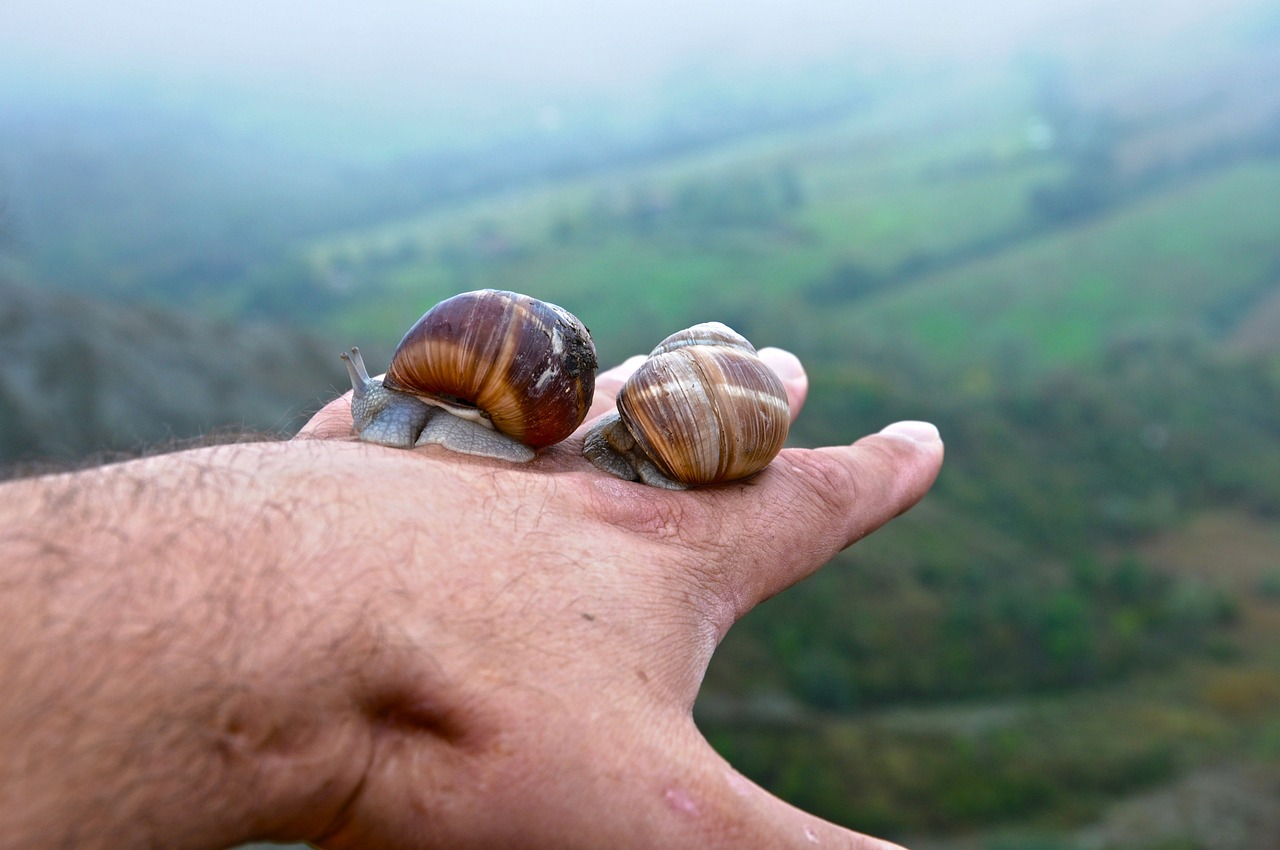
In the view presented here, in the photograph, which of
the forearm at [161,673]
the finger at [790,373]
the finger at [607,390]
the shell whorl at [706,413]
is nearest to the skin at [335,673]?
the forearm at [161,673]

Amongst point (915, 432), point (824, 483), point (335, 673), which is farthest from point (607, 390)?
point (335, 673)

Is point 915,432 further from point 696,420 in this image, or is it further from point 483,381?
point 483,381

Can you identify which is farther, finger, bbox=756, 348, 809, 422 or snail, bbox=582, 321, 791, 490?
finger, bbox=756, 348, 809, 422

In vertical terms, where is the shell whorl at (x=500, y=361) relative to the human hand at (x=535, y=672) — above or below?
above

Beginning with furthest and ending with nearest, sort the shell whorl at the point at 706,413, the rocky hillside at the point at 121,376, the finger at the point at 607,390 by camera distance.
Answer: the rocky hillside at the point at 121,376 < the finger at the point at 607,390 < the shell whorl at the point at 706,413

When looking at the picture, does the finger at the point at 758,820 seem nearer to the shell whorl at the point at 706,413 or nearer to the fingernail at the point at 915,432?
the shell whorl at the point at 706,413

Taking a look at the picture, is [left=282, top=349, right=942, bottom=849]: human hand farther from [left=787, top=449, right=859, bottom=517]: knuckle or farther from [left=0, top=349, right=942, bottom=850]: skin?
[left=787, top=449, right=859, bottom=517]: knuckle

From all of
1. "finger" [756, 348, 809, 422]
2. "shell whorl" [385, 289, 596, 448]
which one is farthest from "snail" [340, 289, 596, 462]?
"finger" [756, 348, 809, 422]
